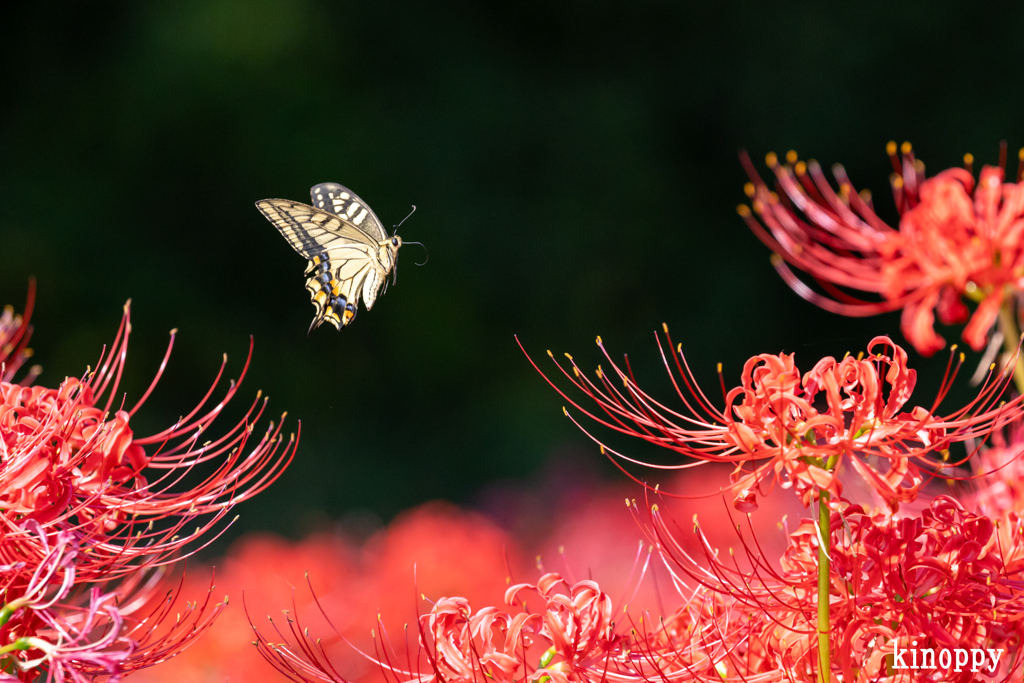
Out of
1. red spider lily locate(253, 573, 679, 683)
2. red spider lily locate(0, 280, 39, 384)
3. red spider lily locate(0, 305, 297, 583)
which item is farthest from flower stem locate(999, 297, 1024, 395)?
red spider lily locate(0, 280, 39, 384)

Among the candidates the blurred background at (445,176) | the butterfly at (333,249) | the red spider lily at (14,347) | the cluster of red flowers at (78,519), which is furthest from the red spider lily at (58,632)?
the blurred background at (445,176)

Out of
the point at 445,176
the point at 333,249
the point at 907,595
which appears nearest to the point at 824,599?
the point at 907,595

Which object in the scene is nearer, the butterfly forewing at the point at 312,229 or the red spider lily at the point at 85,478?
the red spider lily at the point at 85,478

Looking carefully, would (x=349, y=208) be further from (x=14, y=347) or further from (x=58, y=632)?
(x=58, y=632)

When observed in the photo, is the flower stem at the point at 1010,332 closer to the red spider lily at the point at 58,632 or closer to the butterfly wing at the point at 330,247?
the red spider lily at the point at 58,632

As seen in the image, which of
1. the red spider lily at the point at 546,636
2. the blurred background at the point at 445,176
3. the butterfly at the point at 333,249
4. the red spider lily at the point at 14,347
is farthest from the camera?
the blurred background at the point at 445,176

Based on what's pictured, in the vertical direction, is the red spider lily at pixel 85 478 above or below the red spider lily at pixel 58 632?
above
